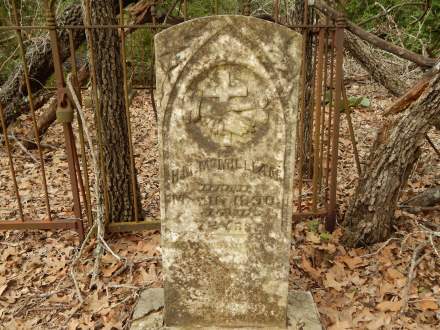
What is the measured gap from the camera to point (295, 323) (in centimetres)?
270

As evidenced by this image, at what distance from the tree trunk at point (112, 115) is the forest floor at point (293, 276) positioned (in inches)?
14.0

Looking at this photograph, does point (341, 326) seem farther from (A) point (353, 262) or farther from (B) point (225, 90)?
(B) point (225, 90)

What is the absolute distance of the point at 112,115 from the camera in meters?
3.53

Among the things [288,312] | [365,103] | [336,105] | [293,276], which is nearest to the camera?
[288,312]

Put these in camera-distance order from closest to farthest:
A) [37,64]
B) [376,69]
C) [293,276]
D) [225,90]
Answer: [225,90] < [293,276] < [376,69] < [37,64]

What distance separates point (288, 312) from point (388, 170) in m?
1.42

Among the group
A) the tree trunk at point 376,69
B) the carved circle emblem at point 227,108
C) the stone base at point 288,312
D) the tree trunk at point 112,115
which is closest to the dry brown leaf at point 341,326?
the stone base at point 288,312

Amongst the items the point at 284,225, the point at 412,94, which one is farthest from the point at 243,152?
the point at 412,94

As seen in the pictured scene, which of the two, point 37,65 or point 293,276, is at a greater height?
point 37,65

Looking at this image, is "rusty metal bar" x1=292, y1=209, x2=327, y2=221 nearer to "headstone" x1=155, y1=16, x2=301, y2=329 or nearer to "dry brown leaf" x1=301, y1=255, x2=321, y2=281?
"dry brown leaf" x1=301, y1=255, x2=321, y2=281

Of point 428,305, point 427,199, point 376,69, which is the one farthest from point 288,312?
point 376,69

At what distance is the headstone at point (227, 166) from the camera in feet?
6.90

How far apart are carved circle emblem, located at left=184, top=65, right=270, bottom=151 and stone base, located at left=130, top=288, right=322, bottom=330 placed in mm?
1242

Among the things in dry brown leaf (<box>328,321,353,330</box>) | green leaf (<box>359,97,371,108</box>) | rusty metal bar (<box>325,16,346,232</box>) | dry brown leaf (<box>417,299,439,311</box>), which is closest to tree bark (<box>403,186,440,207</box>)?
rusty metal bar (<box>325,16,346,232</box>)
